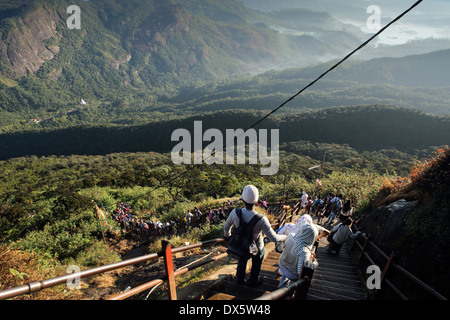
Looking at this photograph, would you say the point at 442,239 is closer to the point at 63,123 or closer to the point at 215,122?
the point at 215,122

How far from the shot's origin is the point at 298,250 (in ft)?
11.7

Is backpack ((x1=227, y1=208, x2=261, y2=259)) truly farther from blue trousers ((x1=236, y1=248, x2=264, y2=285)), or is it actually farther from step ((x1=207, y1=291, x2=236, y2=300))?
step ((x1=207, y1=291, x2=236, y2=300))

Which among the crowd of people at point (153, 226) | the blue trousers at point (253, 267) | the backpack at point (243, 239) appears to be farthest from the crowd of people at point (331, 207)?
the backpack at point (243, 239)

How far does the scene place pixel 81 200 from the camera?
1800 cm

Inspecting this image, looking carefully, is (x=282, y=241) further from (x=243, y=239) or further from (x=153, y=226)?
(x=153, y=226)

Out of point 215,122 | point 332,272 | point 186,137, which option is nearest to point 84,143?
point 186,137

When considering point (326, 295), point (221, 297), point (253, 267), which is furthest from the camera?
point (326, 295)

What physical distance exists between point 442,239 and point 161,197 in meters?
21.0

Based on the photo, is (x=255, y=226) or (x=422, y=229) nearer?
(x=255, y=226)

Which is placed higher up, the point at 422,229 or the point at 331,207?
the point at 422,229

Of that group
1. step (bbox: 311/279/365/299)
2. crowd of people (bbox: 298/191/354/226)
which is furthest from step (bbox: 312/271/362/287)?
crowd of people (bbox: 298/191/354/226)

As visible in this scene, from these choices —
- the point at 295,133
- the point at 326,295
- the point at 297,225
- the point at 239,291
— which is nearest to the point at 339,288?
the point at 326,295

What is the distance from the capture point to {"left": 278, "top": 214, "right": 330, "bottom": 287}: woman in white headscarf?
3512 millimetres

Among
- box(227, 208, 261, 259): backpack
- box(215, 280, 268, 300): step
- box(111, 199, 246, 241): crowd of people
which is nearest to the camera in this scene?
box(227, 208, 261, 259): backpack
